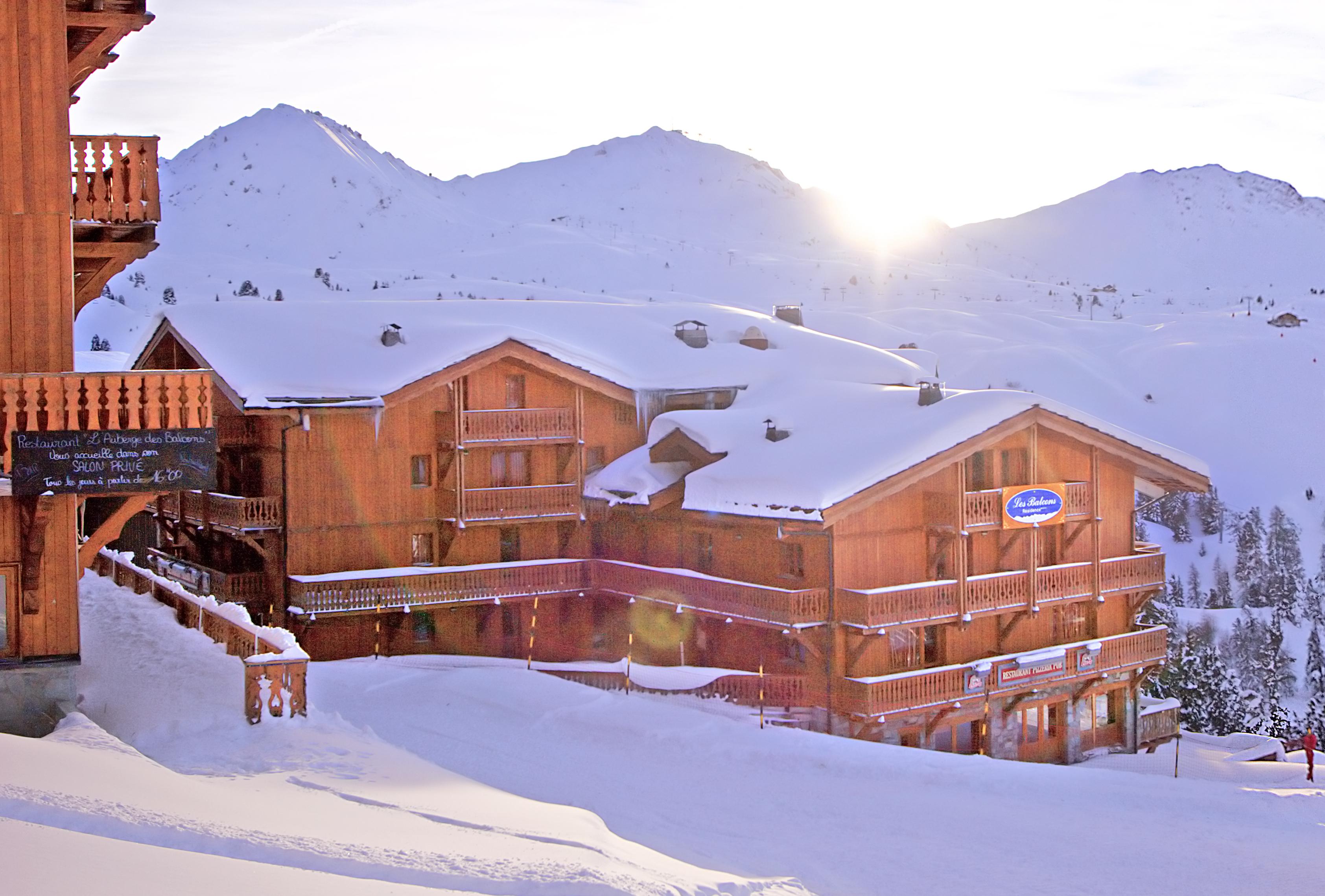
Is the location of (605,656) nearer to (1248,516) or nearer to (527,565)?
(527,565)

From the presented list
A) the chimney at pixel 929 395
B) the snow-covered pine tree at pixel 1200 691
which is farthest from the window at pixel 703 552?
the snow-covered pine tree at pixel 1200 691

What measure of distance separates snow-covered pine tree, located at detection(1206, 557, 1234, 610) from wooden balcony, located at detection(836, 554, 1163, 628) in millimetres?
60234

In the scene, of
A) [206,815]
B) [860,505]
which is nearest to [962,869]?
[206,815]

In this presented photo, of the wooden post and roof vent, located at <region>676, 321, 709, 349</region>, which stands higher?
roof vent, located at <region>676, 321, 709, 349</region>

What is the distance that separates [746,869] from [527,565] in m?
19.5

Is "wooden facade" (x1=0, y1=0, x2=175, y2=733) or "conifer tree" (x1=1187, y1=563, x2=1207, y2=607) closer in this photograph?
"wooden facade" (x1=0, y1=0, x2=175, y2=733)

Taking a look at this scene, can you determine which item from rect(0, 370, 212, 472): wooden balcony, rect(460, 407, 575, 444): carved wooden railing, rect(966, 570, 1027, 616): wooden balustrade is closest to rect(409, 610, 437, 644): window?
rect(460, 407, 575, 444): carved wooden railing

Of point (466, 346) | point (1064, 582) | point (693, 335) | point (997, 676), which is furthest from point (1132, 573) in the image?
point (466, 346)

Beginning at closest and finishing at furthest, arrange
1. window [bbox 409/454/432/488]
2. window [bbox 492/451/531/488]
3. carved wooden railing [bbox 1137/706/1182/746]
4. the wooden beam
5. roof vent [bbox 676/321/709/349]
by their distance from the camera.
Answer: the wooden beam < window [bbox 409/454/432/488] < window [bbox 492/451/531/488] < carved wooden railing [bbox 1137/706/1182/746] < roof vent [bbox 676/321/709/349]

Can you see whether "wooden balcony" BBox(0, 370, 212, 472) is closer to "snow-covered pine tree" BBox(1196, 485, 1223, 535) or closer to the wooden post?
the wooden post

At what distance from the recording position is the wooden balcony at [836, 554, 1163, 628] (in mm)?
32188

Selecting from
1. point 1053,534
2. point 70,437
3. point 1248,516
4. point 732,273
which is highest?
point 732,273

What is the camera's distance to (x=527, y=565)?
36.9m

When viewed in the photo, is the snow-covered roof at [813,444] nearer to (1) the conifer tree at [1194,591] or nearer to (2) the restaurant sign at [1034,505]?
(2) the restaurant sign at [1034,505]
